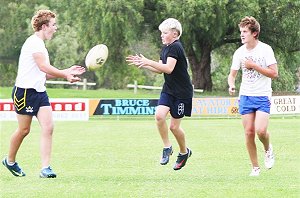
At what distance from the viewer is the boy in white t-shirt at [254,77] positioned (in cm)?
1037

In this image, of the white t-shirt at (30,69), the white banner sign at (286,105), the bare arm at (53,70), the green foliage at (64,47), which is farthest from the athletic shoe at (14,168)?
the green foliage at (64,47)

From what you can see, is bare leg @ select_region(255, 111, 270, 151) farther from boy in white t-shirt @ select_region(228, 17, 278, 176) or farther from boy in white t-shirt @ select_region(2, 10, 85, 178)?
boy in white t-shirt @ select_region(2, 10, 85, 178)

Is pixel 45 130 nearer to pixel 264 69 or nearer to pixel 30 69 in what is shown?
pixel 30 69

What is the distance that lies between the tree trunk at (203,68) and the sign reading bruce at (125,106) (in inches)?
537

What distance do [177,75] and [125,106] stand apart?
26203 mm

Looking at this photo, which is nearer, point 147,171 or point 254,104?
point 254,104

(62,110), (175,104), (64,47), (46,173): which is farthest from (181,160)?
(64,47)

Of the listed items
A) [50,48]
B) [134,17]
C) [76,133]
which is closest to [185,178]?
[76,133]

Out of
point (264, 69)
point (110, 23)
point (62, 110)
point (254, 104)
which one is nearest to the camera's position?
point (264, 69)

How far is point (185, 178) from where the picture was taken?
10492mm

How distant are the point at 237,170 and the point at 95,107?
976 inches

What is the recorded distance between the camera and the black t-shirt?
10656 millimetres

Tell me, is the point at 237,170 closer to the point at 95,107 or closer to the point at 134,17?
the point at 95,107

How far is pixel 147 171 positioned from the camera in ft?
38.9
